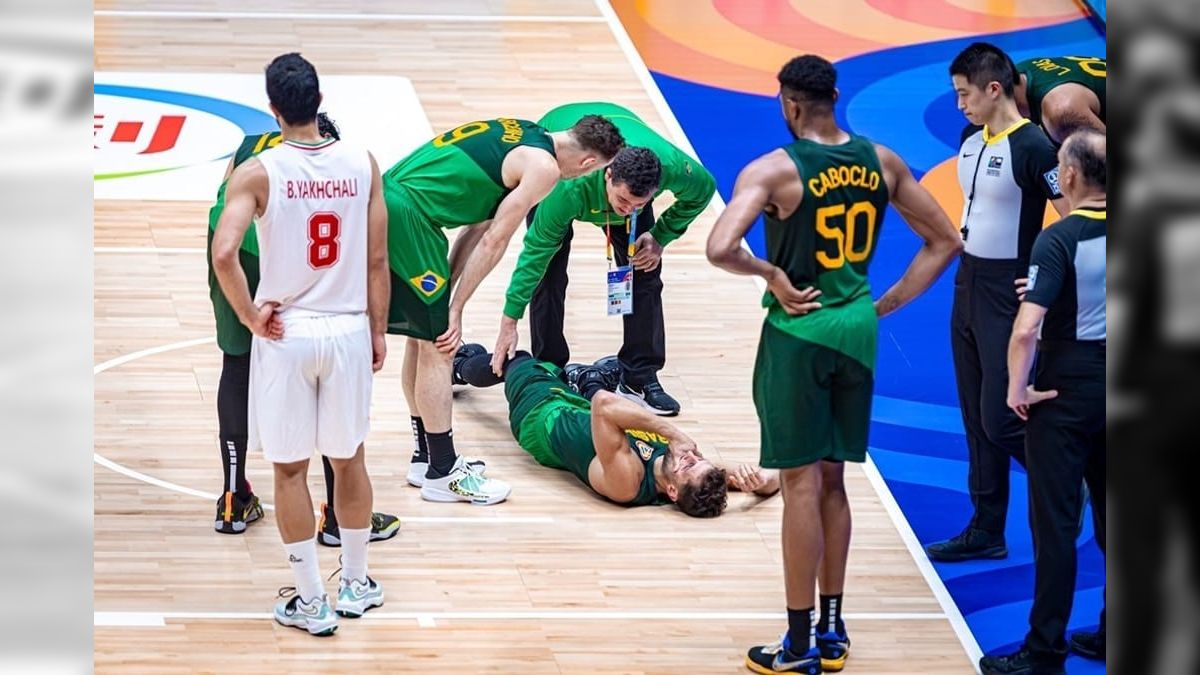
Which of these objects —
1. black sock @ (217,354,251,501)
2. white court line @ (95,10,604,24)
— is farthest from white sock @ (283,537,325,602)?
white court line @ (95,10,604,24)

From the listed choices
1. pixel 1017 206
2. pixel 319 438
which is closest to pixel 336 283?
pixel 319 438

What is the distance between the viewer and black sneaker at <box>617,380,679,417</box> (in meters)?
6.61

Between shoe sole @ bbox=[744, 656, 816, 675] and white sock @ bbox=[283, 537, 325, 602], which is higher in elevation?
white sock @ bbox=[283, 537, 325, 602]

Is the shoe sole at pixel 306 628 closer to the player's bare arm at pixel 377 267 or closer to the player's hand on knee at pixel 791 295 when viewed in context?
the player's bare arm at pixel 377 267

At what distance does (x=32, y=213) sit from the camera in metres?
0.53

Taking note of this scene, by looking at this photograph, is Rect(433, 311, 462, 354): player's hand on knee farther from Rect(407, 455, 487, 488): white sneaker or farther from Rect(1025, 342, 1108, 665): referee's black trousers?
Rect(1025, 342, 1108, 665): referee's black trousers

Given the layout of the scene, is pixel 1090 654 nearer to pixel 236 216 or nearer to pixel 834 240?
pixel 834 240

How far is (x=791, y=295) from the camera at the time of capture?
4.28m

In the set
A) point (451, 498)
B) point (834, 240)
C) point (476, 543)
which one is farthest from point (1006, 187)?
point (451, 498)

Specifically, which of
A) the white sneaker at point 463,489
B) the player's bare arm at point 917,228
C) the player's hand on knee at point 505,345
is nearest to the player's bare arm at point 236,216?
the white sneaker at point 463,489

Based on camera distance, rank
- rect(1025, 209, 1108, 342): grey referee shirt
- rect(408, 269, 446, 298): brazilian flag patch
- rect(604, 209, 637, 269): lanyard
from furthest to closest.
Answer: rect(604, 209, 637, 269): lanyard
rect(408, 269, 446, 298): brazilian flag patch
rect(1025, 209, 1108, 342): grey referee shirt

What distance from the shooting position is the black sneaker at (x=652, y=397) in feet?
21.7

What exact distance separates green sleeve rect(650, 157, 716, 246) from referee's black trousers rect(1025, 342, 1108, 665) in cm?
213

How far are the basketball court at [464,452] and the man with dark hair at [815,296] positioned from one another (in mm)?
513
